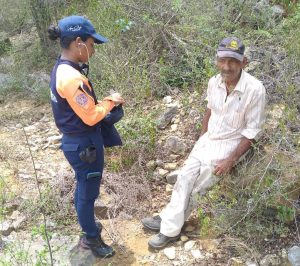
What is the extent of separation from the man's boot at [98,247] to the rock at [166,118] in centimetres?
159

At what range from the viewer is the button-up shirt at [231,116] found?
3066 millimetres

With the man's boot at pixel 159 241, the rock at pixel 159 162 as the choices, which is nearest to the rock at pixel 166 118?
the rock at pixel 159 162

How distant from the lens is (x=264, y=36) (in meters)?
4.68

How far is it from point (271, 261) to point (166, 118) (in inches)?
79.5

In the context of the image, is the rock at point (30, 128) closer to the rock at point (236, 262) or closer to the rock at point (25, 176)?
the rock at point (25, 176)

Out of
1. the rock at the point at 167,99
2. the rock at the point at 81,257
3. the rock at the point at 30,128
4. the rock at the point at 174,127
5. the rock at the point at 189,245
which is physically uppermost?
the rock at the point at 167,99

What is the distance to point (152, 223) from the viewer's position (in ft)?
11.2

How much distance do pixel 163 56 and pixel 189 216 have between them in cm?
238

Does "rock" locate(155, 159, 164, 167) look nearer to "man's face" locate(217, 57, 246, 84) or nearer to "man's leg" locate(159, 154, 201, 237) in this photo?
"man's leg" locate(159, 154, 201, 237)

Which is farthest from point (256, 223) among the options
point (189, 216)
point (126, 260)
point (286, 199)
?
point (126, 260)

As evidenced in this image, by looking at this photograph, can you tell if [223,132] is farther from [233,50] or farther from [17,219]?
[17,219]

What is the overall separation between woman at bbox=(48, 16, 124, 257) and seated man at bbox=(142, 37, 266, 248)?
0.62 m

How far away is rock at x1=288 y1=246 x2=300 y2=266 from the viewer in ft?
9.12

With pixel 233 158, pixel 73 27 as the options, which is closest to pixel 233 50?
pixel 233 158
